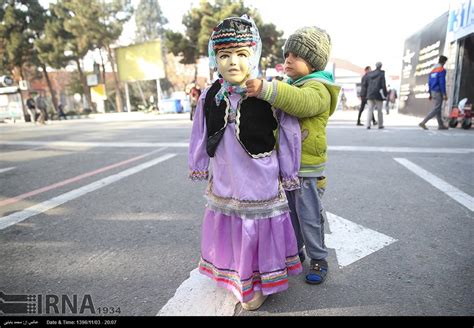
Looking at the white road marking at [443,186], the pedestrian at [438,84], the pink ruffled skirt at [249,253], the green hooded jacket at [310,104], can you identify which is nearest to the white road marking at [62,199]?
the pink ruffled skirt at [249,253]

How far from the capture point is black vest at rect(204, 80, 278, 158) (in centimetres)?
171

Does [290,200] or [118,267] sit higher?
[290,200]

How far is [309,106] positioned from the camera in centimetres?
167

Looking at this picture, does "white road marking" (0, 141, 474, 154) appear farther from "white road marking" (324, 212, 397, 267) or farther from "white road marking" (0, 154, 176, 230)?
"white road marking" (324, 212, 397, 267)

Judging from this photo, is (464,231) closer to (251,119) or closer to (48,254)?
(251,119)

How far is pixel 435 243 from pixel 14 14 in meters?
33.2

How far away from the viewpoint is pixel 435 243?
249cm

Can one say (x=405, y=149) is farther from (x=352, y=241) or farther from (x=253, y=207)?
(x=253, y=207)

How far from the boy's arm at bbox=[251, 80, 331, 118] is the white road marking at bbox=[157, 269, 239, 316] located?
3.75 feet

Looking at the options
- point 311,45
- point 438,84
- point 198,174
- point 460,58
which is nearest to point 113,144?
point 198,174

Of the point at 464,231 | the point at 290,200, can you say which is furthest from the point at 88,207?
the point at 464,231
